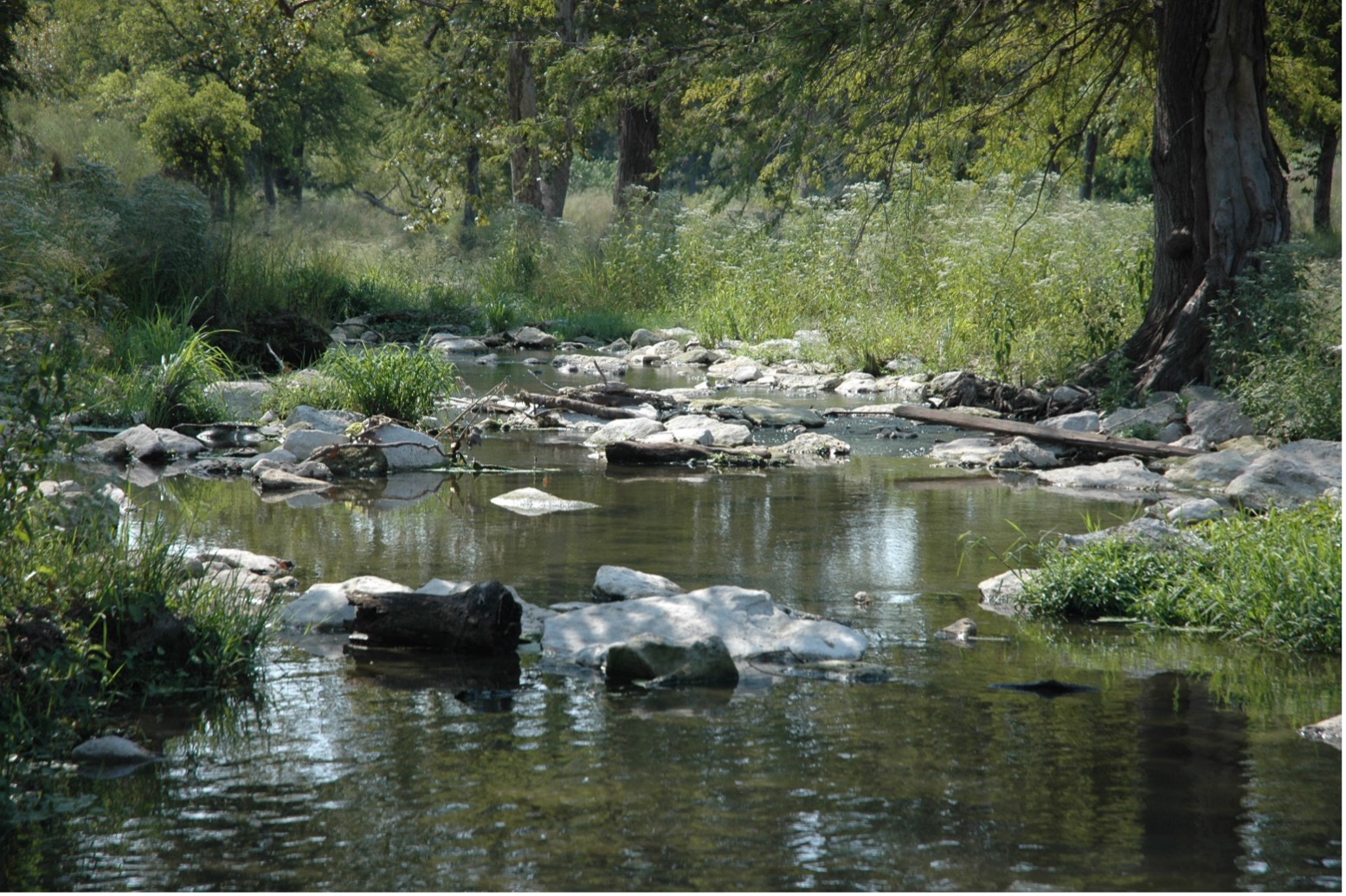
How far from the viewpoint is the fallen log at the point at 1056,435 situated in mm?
10445

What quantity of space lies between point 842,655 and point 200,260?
11561 millimetres

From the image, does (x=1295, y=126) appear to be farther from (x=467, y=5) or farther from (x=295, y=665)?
(x=295, y=665)

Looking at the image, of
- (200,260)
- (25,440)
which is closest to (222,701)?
(25,440)

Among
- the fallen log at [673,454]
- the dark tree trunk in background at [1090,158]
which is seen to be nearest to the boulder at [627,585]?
the fallen log at [673,454]

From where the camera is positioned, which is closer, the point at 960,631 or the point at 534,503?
the point at 960,631

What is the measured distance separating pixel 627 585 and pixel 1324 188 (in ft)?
76.6

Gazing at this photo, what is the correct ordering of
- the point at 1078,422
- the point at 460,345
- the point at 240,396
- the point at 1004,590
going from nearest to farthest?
the point at 1004,590
the point at 1078,422
the point at 240,396
the point at 460,345

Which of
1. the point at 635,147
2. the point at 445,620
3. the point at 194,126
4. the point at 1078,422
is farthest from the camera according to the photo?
the point at 194,126

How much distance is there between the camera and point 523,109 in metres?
27.0

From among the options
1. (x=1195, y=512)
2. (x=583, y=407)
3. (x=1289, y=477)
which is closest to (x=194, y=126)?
(x=583, y=407)

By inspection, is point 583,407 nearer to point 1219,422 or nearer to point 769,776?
point 1219,422

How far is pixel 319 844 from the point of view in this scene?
3357mm

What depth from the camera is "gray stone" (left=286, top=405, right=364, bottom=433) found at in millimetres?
11188

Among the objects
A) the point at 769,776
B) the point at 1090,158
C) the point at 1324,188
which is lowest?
the point at 769,776
